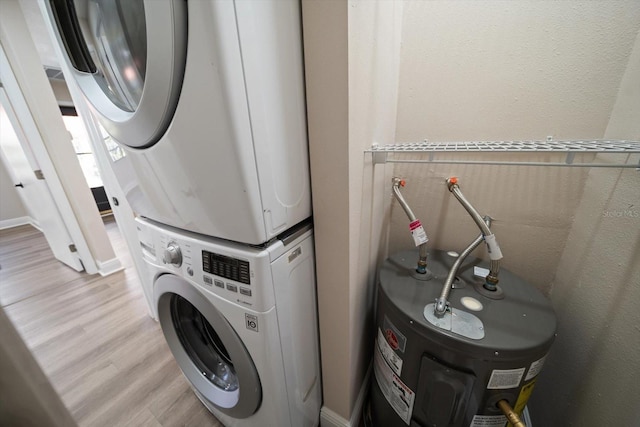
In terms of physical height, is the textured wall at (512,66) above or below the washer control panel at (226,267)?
above

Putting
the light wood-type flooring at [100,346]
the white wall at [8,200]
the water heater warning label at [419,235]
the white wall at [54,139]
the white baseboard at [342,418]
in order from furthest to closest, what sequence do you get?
the white wall at [8,200] → the white wall at [54,139] → the light wood-type flooring at [100,346] → the white baseboard at [342,418] → the water heater warning label at [419,235]

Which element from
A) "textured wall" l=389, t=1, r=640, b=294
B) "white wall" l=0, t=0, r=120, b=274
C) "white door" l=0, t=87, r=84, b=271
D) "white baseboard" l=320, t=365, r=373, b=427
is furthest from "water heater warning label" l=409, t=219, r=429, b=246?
"white door" l=0, t=87, r=84, b=271

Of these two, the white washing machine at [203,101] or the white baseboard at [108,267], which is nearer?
the white washing machine at [203,101]

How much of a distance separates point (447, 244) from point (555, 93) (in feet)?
2.08

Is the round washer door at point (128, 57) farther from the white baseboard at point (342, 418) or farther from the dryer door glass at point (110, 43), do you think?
Result: the white baseboard at point (342, 418)

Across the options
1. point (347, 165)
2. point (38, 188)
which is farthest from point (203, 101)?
point (38, 188)

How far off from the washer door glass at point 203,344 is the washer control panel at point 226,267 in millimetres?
410

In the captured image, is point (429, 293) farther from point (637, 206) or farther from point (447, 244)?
point (637, 206)

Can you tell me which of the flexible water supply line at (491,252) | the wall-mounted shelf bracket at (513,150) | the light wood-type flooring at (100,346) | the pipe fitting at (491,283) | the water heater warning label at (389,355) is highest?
the wall-mounted shelf bracket at (513,150)

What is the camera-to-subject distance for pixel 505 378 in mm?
534

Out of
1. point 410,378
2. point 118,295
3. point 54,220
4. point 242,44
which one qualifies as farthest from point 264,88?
point 54,220

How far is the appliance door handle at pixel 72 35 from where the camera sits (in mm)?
618

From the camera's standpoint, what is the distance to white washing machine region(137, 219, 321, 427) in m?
0.57

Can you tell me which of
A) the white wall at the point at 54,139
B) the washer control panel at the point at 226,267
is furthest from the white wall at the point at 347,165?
the white wall at the point at 54,139
